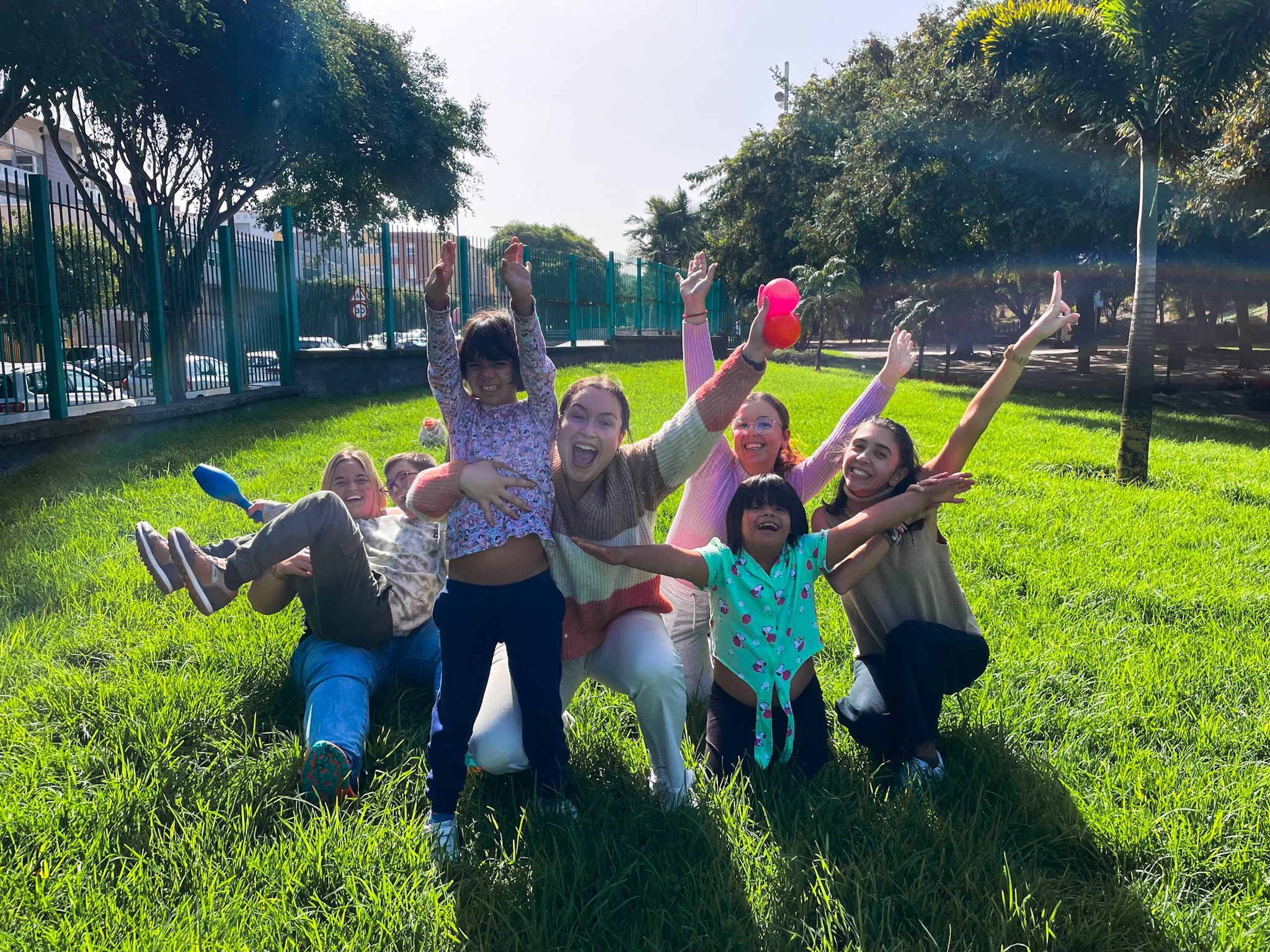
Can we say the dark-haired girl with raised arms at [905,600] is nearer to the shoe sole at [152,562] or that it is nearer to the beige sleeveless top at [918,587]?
the beige sleeveless top at [918,587]

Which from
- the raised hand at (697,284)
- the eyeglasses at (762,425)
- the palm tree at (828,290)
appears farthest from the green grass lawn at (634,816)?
the palm tree at (828,290)

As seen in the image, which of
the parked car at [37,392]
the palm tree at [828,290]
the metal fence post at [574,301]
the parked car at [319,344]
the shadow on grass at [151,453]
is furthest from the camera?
the palm tree at [828,290]

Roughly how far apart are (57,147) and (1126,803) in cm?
1756

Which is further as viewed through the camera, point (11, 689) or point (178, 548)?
point (11, 689)

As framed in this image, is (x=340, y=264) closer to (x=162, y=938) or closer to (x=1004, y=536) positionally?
(x=1004, y=536)

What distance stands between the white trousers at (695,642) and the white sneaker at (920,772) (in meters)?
0.93

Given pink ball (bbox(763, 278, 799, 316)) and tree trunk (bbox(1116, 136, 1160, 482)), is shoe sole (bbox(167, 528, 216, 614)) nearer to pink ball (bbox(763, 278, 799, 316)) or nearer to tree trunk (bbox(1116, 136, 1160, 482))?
pink ball (bbox(763, 278, 799, 316))

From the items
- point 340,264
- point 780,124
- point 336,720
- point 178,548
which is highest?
point 780,124

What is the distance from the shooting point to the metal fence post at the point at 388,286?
15992mm

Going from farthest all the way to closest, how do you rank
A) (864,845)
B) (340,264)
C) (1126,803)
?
1. (340,264)
2. (1126,803)
3. (864,845)

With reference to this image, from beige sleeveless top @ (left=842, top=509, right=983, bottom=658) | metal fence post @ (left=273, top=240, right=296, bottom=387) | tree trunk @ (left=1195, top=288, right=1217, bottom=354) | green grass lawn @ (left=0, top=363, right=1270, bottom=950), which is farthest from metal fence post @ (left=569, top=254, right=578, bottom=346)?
tree trunk @ (left=1195, top=288, right=1217, bottom=354)

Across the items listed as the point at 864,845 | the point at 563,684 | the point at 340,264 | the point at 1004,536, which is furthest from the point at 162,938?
the point at 340,264

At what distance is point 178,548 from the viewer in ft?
10.2

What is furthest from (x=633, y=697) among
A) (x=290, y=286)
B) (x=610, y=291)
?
(x=610, y=291)
